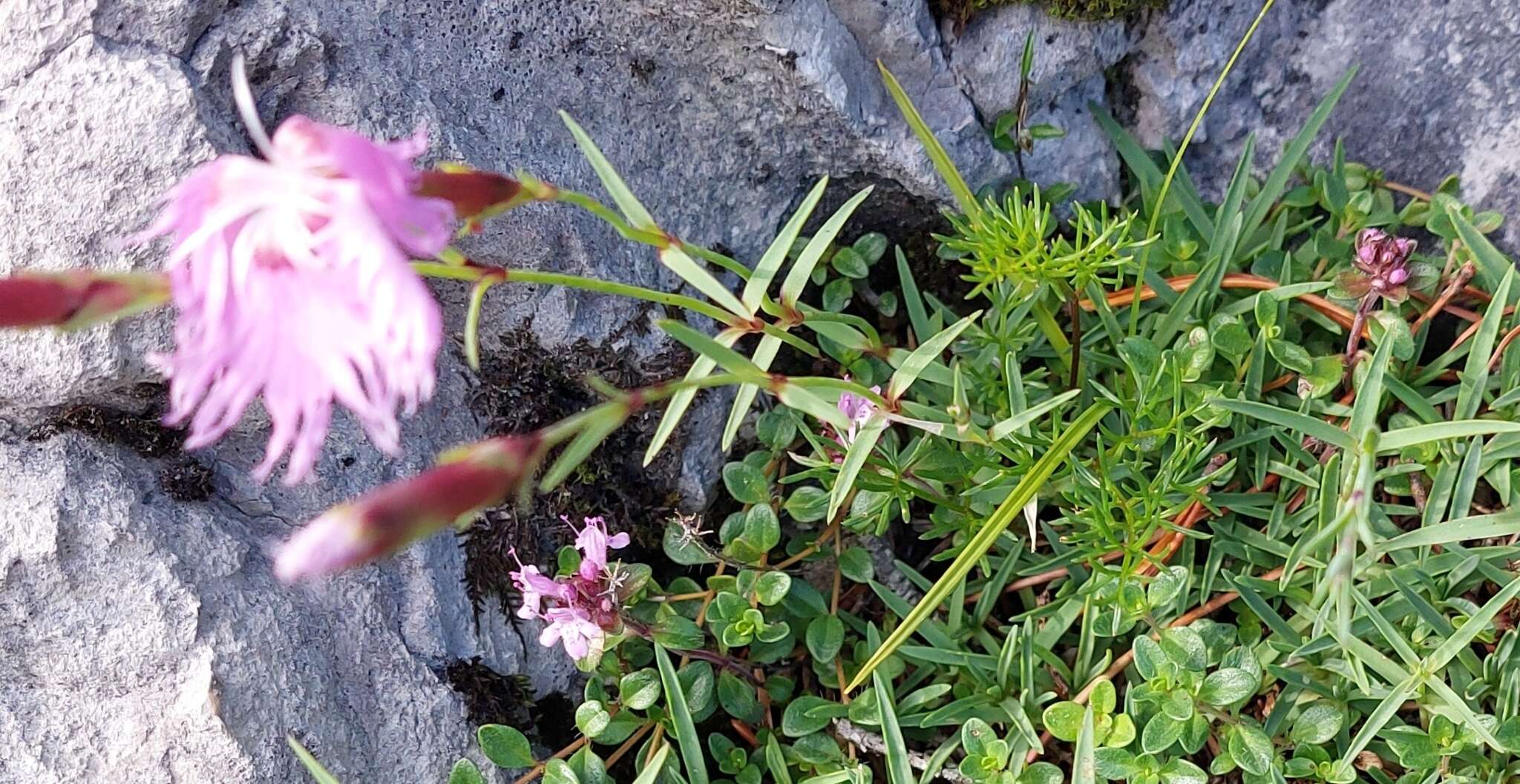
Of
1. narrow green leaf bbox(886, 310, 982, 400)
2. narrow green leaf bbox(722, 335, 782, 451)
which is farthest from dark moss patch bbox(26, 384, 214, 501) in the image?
narrow green leaf bbox(886, 310, 982, 400)

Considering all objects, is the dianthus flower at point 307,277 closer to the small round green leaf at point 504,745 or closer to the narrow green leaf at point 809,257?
the narrow green leaf at point 809,257

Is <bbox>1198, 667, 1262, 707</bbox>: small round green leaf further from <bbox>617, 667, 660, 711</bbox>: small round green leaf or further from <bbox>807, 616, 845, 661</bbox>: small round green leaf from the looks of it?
<bbox>617, 667, 660, 711</bbox>: small round green leaf

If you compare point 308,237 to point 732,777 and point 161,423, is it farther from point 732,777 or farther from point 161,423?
point 732,777

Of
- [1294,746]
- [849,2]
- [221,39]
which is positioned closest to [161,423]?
[221,39]

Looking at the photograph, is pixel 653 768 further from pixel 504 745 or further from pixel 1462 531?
pixel 1462 531

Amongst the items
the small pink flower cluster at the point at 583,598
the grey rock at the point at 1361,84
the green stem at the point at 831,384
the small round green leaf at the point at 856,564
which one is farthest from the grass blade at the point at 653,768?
the grey rock at the point at 1361,84

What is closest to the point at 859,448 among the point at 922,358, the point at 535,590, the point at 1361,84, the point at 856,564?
the point at 922,358

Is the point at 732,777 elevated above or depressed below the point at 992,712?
below

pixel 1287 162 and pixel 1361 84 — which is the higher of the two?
pixel 1361 84
